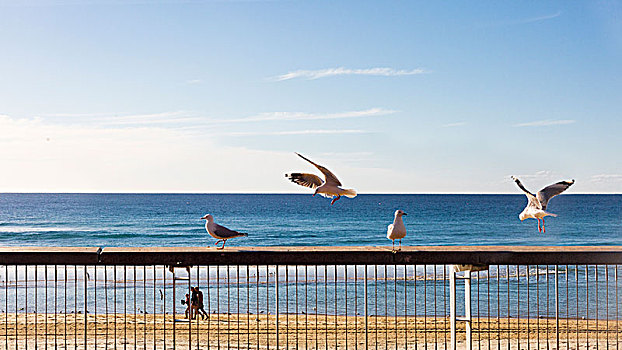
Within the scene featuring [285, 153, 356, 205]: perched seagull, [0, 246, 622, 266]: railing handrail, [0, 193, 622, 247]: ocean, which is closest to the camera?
[0, 246, 622, 266]: railing handrail

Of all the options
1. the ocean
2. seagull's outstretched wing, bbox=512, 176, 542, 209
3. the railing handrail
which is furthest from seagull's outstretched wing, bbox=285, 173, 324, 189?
the ocean

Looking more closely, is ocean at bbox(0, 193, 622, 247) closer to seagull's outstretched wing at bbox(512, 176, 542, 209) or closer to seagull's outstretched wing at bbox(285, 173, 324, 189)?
seagull's outstretched wing at bbox(285, 173, 324, 189)

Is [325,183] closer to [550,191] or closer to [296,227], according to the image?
[550,191]

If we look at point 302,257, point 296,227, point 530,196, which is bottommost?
point 302,257

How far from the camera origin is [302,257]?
8.95 feet

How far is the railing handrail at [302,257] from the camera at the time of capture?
273 cm

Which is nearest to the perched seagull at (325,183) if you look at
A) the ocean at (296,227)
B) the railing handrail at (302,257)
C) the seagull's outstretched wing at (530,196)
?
the railing handrail at (302,257)

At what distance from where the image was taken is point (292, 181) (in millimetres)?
3275

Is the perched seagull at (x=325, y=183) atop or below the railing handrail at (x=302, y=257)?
atop

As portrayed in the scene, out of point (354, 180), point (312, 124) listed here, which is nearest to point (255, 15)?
point (312, 124)

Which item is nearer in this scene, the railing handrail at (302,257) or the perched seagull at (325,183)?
the railing handrail at (302,257)

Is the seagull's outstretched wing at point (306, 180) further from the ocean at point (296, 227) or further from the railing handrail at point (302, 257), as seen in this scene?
the ocean at point (296, 227)

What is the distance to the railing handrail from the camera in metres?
2.73

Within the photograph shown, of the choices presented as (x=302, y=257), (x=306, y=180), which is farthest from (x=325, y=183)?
(x=302, y=257)
